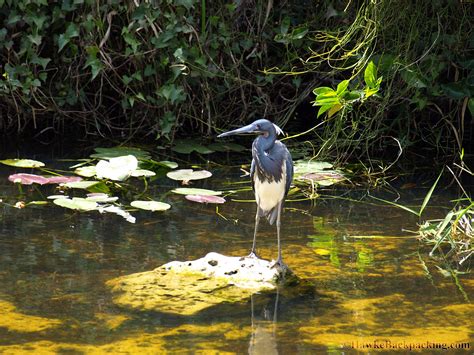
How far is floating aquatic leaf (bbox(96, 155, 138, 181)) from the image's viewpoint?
16.6 ft

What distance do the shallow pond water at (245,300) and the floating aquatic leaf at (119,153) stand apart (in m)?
0.41

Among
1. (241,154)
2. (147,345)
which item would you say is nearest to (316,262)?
(147,345)

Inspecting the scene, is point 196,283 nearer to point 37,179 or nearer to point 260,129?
point 260,129

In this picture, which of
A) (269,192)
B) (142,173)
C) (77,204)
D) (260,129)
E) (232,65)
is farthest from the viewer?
(232,65)

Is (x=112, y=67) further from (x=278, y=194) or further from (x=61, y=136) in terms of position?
(x=278, y=194)

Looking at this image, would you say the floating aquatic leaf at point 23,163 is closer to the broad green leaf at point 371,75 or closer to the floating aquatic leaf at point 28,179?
the floating aquatic leaf at point 28,179

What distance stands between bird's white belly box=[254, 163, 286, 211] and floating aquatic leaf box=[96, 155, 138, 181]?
47.8 inches

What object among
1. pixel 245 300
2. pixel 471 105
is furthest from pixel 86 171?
pixel 471 105

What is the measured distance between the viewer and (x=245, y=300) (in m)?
3.64

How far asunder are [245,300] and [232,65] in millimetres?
2760

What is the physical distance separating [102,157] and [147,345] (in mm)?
2445

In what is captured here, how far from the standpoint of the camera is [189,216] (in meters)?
4.82

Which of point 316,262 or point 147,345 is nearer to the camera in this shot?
point 147,345

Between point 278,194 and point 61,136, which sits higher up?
point 278,194
